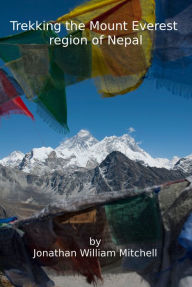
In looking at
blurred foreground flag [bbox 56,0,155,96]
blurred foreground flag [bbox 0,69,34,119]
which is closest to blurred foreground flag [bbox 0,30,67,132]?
blurred foreground flag [bbox 0,69,34,119]

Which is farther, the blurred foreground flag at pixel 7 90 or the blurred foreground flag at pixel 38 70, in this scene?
the blurred foreground flag at pixel 7 90

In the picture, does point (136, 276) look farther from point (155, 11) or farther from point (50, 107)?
point (155, 11)

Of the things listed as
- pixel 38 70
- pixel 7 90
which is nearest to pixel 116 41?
pixel 38 70

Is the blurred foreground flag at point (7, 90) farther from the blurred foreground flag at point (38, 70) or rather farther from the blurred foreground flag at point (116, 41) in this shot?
the blurred foreground flag at point (116, 41)

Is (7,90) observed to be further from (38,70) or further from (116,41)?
(116,41)

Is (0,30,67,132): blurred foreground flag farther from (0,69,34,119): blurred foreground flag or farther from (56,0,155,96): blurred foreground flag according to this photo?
(56,0,155,96): blurred foreground flag

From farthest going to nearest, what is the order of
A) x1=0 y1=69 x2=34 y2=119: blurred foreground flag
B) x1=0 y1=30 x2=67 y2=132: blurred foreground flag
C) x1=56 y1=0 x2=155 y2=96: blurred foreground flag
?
x1=0 y1=69 x2=34 y2=119: blurred foreground flag < x1=0 y1=30 x2=67 y2=132: blurred foreground flag < x1=56 y1=0 x2=155 y2=96: blurred foreground flag

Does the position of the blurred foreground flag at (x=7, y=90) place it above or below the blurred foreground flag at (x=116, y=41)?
below

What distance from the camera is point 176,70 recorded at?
4.99 metres

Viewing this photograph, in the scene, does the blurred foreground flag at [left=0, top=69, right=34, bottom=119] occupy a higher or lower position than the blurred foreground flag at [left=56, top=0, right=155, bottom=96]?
lower

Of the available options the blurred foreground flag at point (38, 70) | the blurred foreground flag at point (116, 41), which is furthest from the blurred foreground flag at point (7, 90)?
the blurred foreground flag at point (116, 41)

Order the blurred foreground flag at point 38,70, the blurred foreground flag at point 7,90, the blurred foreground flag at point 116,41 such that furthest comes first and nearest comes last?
1. the blurred foreground flag at point 7,90
2. the blurred foreground flag at point 38,70
3. the blurred foreground flag at point 116,41

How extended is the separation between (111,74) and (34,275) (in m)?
3.45

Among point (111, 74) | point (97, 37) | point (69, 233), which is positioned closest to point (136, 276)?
point (69, 233)
